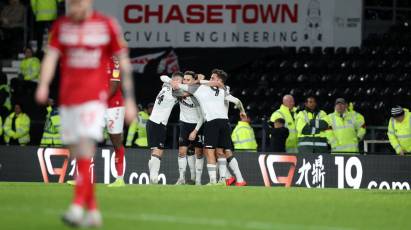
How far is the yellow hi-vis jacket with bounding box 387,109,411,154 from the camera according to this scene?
1009 inches

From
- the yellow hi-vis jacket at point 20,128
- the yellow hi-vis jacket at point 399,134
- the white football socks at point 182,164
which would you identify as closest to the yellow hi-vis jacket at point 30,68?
the yellow hi-vis jacket at point 20,128

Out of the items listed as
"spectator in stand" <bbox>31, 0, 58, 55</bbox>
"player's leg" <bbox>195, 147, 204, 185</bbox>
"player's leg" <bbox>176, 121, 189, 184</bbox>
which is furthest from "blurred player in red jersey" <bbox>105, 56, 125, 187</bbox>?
"spectator in stand" <bbox>31, 0, 58, 55</bbox>

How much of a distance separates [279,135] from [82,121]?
15.4 meters

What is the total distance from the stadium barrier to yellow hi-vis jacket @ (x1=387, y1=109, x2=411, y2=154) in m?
0.85

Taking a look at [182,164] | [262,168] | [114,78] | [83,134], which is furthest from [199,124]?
[83,134]

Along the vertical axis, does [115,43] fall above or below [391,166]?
above

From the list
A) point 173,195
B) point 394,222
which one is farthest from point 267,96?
point 394,222

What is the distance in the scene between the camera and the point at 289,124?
27219 millimetres

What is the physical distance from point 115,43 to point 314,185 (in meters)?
14.0

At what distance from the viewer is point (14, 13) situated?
3400 centimetres

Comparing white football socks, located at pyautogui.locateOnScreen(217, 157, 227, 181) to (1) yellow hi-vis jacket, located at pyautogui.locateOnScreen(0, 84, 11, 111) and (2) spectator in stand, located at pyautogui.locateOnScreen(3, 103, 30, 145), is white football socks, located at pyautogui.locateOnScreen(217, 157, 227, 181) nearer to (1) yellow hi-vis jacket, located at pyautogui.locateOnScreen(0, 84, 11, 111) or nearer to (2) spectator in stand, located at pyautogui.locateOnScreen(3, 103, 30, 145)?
(2) spectator in stand, located at pyautogui.locateOnScreen(3, 103, 30, 145)

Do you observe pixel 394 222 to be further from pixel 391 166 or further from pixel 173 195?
pixel 391 166

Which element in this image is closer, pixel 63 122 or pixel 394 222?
pixel 63 122

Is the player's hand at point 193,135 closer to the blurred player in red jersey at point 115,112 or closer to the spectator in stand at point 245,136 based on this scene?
the blurred player in red jersey at point 115,112
